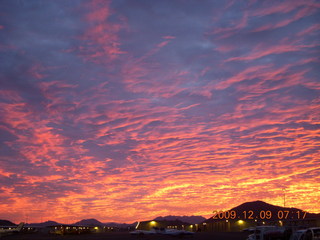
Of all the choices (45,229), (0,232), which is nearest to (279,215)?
(0,232)

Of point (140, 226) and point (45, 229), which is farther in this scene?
point (45, 229)

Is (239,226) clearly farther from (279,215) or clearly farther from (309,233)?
(309,233)

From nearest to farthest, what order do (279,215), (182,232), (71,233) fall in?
(182,232) → (279,215) → (71,233)

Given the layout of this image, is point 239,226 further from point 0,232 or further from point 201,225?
point 0,232

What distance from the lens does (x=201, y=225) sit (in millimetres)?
150250

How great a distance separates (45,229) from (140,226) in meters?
55.1

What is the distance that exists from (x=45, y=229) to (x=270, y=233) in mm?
152508

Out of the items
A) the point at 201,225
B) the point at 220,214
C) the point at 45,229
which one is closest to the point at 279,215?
the point at 220,214

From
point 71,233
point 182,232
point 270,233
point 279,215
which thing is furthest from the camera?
point 71,233

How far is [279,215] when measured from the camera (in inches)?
3841

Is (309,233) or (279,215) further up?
(279,215)

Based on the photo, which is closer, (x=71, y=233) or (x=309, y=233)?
(x=309, y=233)

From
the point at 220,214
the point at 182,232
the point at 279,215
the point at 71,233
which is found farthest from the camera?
the point at 220,214

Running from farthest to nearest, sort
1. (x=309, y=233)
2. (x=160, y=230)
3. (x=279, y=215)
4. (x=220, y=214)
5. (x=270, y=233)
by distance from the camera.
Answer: (x=220, y=214)
(x=279, y=215)
(x=160, y=230)
(x=270, y=233)
(x=309, y=233)
